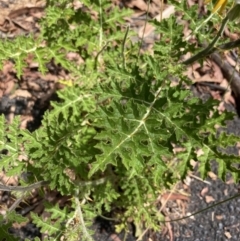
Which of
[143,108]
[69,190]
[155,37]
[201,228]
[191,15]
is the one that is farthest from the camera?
[155,37]

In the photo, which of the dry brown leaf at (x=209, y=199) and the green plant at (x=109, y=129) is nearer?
the green plant at (x=109, y=129)

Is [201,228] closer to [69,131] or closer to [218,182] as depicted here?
[218,182]

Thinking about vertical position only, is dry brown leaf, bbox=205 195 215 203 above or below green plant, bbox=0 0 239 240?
below

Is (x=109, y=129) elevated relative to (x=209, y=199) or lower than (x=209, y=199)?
elevated

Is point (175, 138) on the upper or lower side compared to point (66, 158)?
upper

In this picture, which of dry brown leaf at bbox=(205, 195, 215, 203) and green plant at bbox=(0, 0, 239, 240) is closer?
green plant at bbox=(0, 0, 239, 240)

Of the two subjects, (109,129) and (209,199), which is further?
(209,199)

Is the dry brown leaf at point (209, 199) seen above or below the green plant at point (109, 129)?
below

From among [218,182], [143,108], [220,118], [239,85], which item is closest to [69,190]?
[143,108]
